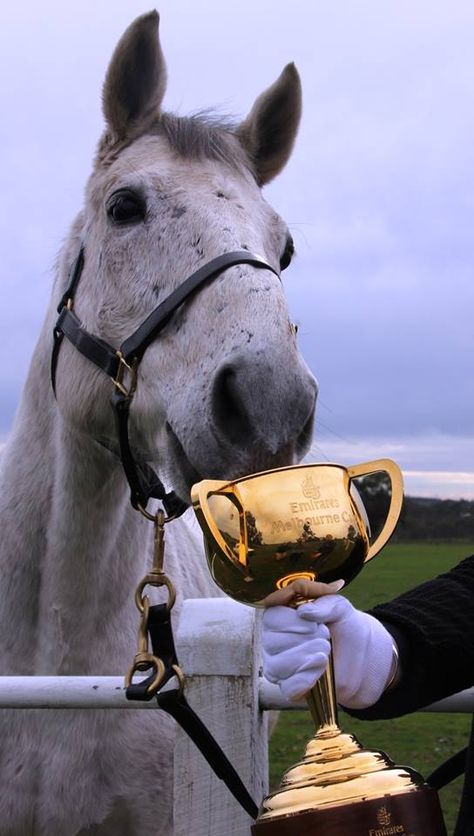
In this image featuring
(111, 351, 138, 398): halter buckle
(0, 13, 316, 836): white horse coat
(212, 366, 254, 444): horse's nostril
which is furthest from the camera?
(111, 351, 138, 398): halter buckle

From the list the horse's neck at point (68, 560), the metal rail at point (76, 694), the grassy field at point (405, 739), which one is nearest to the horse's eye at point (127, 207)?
the horse's neck at point (68, 560)

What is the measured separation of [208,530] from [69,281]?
1835 mm

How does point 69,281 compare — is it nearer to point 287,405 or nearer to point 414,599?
point 287,405

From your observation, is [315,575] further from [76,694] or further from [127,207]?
[127,207]

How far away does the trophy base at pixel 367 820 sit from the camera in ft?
4.18

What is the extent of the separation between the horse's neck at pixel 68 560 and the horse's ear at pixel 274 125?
123 centimetres

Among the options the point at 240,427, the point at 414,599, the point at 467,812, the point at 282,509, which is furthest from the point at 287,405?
the point at 467,812

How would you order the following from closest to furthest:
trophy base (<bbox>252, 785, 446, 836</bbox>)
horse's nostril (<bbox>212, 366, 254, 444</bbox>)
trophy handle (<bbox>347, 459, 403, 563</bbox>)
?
trophy base (<bbox>252, 785, 446, 836</bbox>), trophy handle (<bbox>347, 459, 403, 563</bbox>), horse's nostril (<bbox>212, 366, 254, 444</bbox>)

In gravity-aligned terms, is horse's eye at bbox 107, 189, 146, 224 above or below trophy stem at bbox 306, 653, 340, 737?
above

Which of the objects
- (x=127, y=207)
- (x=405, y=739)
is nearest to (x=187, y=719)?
(x=127, y=207)

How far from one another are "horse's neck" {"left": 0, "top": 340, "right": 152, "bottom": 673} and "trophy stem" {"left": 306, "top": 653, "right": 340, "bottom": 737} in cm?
158

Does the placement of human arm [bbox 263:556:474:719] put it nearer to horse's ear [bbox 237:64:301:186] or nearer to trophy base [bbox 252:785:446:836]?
trophy base [bbox 252:785:446:836]

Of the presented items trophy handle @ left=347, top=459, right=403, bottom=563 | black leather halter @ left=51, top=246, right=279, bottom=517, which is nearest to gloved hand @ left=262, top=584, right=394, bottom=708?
trophy handle @ left=347, top=459, right=403, bottom=563

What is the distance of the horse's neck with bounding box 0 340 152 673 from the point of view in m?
2.91
